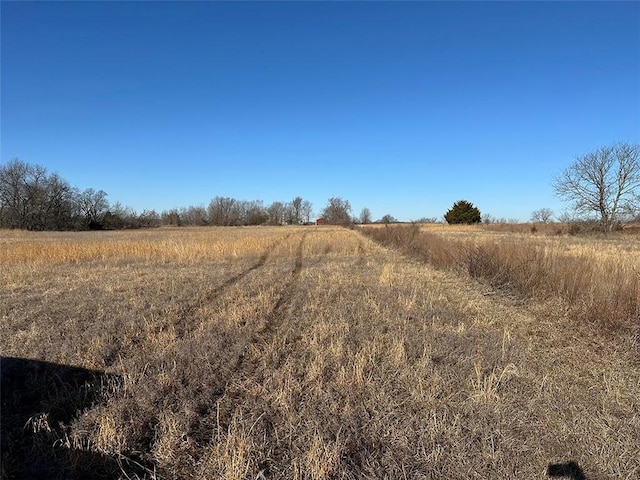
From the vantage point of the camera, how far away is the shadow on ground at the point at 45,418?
301 cm

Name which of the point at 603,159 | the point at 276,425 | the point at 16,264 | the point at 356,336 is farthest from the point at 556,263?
the point at 603,159

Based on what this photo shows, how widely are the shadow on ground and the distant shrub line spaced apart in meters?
6.91

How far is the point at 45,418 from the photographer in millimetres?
3621

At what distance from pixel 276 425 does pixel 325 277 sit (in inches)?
358

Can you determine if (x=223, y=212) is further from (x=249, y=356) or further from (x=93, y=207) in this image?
(x=249, y=356)

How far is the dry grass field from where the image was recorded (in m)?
3.09

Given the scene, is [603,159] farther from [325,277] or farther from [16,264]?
[16,264]

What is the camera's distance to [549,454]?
10.2 ft

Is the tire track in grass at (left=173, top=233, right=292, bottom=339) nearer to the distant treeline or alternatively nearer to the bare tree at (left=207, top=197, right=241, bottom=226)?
the distant treeline

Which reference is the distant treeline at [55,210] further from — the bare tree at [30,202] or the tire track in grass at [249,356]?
the tire track in grass at [249,356]

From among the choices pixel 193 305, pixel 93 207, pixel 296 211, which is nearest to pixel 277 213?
pixel 296 211

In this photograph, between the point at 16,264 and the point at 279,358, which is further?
the point at 16,264

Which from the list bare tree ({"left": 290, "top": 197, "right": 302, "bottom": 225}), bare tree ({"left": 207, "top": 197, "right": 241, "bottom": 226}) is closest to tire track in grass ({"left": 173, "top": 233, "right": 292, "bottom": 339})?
bare tree ({"left": 207, "top": 197, "right": 241, "bottom": 226})

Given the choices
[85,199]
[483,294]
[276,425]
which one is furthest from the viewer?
[85,199]
